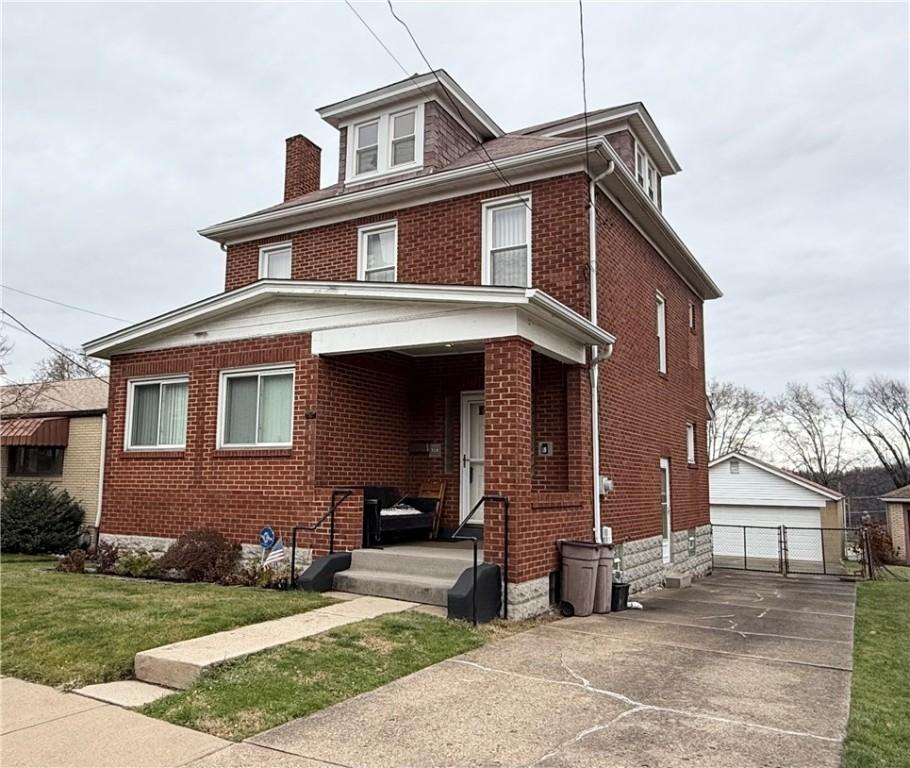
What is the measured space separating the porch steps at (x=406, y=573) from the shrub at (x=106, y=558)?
437cm

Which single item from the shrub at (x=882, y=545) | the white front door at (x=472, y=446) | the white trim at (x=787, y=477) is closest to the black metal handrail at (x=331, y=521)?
the white front door at (x=472, y=446)

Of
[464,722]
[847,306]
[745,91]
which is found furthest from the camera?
[847,306]

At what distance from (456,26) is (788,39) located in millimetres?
4223

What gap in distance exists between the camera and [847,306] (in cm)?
4578

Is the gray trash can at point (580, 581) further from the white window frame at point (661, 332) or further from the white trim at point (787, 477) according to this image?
the white trim at point (787, 477)

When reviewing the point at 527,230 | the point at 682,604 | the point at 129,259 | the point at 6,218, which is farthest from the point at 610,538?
the point at 129,259

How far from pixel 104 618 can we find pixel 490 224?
7.96 metres

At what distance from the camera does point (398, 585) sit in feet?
28.5

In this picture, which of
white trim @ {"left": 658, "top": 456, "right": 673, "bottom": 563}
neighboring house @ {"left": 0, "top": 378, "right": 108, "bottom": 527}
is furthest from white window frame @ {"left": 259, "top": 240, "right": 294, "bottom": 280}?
white trim @ {"left": 658, "top": 456, "right": 673, "bottom": 563}

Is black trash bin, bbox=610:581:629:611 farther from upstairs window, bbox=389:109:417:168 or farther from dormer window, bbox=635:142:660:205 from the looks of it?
upstairs window, bbox=389:109:417:168

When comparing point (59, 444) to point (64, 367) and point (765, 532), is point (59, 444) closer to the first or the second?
point (64, 367)

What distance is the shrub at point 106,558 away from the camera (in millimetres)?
11242

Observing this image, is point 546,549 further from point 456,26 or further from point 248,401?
point 456,26

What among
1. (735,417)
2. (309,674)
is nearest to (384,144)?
(309,674)
